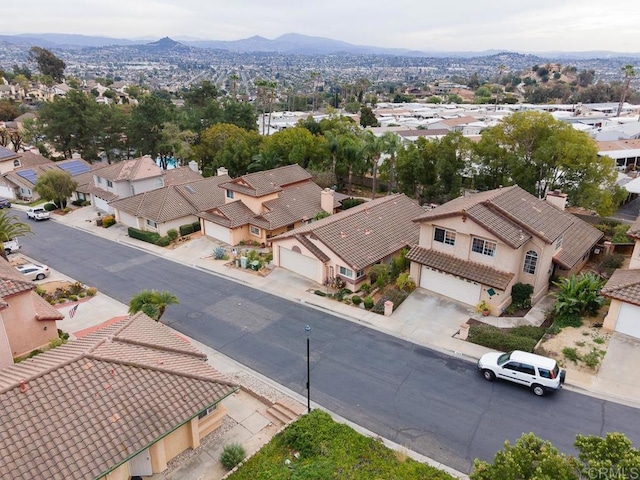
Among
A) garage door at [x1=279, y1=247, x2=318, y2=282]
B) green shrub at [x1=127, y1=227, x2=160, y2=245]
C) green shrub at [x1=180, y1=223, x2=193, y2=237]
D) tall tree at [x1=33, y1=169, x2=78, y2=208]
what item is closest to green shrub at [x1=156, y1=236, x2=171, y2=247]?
green shrub at [x1=127, y1=227, x2=160, y2=245]

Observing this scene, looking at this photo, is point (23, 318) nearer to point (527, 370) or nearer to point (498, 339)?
point (498, 339)

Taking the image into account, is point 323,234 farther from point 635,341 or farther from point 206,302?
point 635,341

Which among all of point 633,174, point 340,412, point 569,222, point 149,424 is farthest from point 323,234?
point 633,174

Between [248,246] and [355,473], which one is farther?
[248,246]

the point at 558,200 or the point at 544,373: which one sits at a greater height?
the point at 558,200

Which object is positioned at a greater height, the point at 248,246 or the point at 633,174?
the point at 633,174

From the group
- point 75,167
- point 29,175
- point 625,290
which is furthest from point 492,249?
point 29,175

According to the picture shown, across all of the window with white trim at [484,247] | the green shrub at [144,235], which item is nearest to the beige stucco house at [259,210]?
the green shrub at [144,235]
